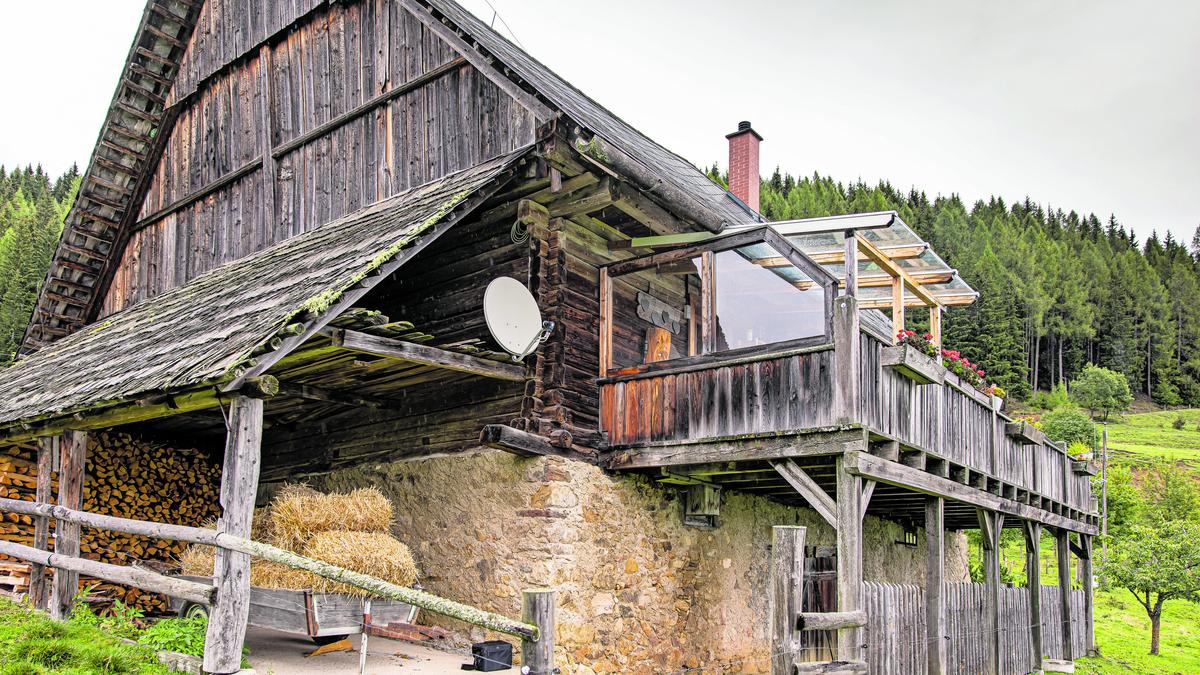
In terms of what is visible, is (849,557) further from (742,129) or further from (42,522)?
(742,129)

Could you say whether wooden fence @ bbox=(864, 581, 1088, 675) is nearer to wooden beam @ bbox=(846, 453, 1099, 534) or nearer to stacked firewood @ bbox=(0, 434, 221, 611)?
wooden beam @ bbox=(846, 453, 1099, 534)

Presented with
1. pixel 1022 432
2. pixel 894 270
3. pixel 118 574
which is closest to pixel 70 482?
pixel 118 574

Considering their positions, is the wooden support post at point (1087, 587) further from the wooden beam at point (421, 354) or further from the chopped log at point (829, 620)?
the wooden beam at point (421, 354)

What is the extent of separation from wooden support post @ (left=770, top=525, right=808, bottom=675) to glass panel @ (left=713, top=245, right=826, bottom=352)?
10.7ft

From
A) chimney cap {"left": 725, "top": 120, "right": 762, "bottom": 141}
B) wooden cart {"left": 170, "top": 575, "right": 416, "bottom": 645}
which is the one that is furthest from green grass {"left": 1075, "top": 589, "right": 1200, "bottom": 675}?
wooden cart {"left": 170, "top": 575, "right": 416, "bottom": 645}

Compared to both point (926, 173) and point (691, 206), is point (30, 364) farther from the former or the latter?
point (926, 173)

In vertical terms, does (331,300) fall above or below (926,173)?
below

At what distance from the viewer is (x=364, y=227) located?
10.1 metres

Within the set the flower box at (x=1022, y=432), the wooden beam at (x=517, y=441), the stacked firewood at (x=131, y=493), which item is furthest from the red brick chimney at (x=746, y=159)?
the stacked firewood at (x=131, y=493)

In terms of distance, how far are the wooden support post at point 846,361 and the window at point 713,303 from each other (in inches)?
14.3

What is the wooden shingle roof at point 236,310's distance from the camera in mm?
7383

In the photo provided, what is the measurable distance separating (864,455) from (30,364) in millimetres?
10936

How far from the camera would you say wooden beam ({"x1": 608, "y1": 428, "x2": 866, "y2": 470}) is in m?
9.22

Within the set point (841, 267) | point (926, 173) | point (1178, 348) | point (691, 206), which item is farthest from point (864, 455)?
point (926, 173)
